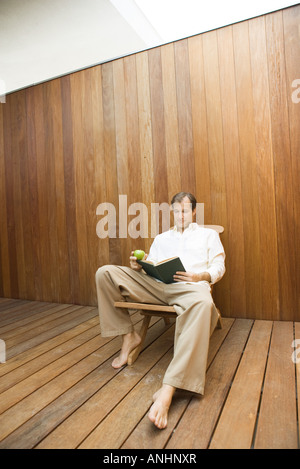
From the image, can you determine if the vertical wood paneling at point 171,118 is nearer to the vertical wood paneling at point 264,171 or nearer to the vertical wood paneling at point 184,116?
the vertical wood paneling at point 184,116

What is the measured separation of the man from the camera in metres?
1.24

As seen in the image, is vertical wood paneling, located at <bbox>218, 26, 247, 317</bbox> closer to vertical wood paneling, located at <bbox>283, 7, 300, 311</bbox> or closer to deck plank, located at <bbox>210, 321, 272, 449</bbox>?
vertical wood paneling, located at <bbox>283, 7, 300, 311</bbox>

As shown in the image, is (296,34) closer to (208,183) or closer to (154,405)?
(208,183)

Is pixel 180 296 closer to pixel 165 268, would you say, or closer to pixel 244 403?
pixel 165 268

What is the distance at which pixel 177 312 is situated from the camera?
1429 millimetres

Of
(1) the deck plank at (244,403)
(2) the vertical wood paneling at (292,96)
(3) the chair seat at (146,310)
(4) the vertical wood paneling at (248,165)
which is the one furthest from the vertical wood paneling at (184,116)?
(1) the deck plank at (244,403)

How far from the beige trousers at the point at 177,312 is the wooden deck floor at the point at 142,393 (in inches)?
5.3

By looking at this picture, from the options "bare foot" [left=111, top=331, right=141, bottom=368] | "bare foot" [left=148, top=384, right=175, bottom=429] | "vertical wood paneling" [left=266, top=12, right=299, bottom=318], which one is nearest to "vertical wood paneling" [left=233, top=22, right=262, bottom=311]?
"vertical wood paneling" [left=266, top=12, right=299, bottom=318]

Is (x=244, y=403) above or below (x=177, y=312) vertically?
below

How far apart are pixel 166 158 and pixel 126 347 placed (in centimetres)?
148

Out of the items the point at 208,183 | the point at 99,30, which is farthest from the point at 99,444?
the point at 99,30

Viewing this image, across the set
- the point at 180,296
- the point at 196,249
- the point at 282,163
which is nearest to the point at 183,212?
the point at 196,249

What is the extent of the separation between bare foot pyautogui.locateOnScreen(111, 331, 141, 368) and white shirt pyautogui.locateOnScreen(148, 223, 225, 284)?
490mm

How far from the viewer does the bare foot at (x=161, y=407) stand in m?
1.09
